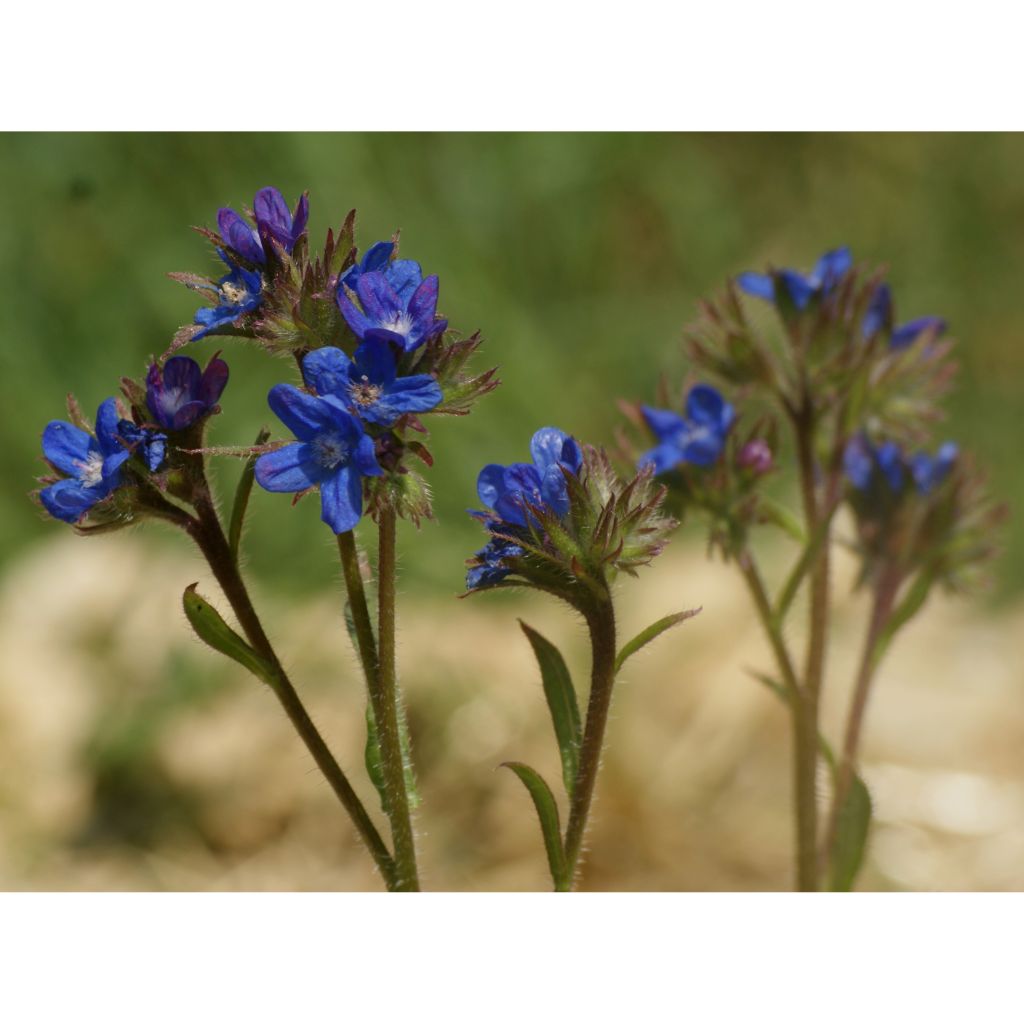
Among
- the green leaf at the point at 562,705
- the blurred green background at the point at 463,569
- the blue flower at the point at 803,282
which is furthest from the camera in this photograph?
the blurred green background at the point at 463,569

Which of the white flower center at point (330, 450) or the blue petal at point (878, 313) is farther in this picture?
the blue petal at point (878, 313)

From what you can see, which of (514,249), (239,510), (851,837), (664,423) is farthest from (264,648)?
(514,249)

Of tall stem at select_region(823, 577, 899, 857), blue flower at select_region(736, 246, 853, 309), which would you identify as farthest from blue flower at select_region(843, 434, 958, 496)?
blue flower at select_region(736, 246, 853, 309)

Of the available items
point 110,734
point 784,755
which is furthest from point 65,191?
point 784,755

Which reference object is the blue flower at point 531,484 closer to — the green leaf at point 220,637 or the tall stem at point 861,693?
the green leaf at point 220,637

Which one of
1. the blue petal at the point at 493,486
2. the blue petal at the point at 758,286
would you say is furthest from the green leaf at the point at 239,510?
the blue petal at the point at 758,286

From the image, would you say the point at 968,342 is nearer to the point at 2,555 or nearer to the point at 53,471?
the point at 2,555
